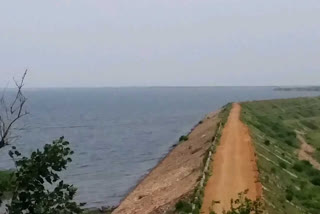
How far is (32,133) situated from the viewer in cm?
9512

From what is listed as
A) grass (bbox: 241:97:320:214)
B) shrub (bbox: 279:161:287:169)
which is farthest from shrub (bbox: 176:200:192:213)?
shrub (bbox: 279:161:287:169)

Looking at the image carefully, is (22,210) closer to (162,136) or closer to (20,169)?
(20,169)

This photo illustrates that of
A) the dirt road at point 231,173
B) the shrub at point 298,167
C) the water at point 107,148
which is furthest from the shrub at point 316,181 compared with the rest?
the water at point 107,148

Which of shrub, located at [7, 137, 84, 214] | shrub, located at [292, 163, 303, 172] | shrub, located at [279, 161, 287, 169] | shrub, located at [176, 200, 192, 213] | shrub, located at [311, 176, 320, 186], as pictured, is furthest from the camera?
shrub, located at [292, 163, 303, 172]

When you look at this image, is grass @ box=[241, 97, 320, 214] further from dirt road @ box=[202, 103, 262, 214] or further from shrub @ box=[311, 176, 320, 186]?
dirt road @ box=[202, 103, 262, 214]

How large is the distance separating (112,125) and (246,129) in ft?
214

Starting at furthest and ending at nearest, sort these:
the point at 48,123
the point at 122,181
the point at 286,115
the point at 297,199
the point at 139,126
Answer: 1. the point at 48,123
2. the point at 139,126
3. the point at 286,115
4. the point at 122,181
5. the point at 297,199

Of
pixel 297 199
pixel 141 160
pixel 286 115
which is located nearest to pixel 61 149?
pixel 297 199

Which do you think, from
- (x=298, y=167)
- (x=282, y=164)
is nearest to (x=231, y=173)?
(x=282, y=164)

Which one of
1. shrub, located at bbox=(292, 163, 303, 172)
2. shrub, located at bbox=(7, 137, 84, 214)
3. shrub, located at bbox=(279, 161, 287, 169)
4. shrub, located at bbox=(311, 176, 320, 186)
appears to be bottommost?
shrub, located at bbox=(311, 176, 320, 186)

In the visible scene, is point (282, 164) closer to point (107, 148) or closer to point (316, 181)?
point (316, 181)

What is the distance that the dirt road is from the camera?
974 inches

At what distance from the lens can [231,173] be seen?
29.8m

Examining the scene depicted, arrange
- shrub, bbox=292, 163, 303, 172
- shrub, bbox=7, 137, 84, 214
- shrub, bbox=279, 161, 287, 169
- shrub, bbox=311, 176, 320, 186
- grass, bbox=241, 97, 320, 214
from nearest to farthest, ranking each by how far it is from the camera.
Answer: shrub, bbox=7, 137, 84, 214 → grass, bbox=241, 97, 320, 214 → shrub, bbox=311, 176, 320, 186 → shrub, bbox=279, 161, 287, 169 → shrub, bbox=292, 163, 303, 172
